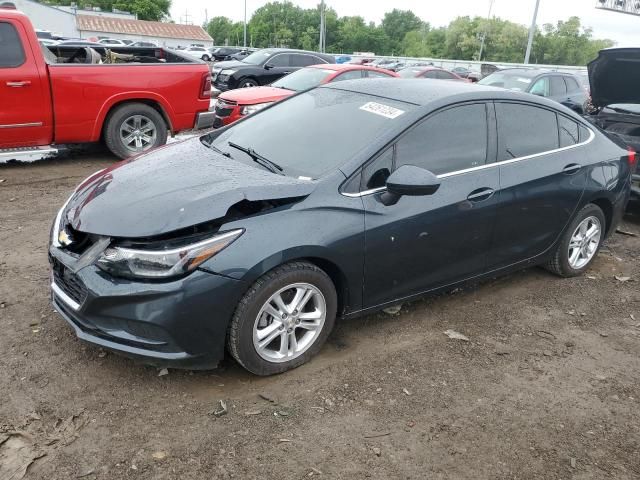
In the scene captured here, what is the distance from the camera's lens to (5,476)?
2424 millimetres

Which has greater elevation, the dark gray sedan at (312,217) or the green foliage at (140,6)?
the green foliage at (140,6)

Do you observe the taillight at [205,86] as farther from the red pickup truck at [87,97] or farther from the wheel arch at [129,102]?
the wheel arch at [129,102]

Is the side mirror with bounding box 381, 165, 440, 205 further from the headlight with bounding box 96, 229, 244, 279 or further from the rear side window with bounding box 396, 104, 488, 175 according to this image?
the headlight with bounding box 96, 229, 244, 279

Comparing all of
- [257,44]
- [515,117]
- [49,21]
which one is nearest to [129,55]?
[515,117]

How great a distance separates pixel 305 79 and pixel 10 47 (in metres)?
5.06

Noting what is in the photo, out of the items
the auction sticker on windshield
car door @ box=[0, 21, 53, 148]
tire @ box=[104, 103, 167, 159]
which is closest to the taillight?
tire @ box=[104, 103, 167, 159]

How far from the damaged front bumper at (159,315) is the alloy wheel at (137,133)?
545cm

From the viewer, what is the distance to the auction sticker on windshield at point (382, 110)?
360cm

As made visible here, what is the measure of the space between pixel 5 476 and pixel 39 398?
0.54 m

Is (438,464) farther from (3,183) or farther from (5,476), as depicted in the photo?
(3,183)

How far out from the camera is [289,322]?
315 centimetres

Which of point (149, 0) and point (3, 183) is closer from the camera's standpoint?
point (3, 183)

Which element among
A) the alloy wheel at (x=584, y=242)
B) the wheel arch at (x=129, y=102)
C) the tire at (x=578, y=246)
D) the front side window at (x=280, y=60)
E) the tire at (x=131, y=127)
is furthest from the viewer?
the front side window at (x=280, y=60)

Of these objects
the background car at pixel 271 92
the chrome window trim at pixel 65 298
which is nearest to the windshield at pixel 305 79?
the background car at pixel 271 92
